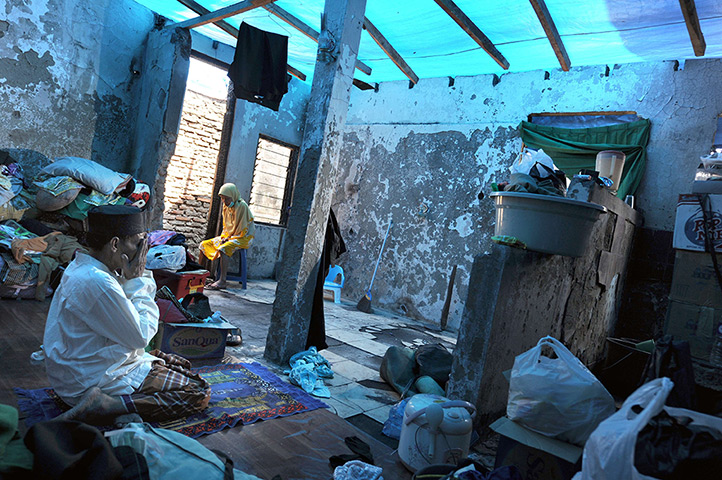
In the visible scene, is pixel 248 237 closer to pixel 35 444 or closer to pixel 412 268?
pixel 412 268

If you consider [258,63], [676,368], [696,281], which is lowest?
[676,368]

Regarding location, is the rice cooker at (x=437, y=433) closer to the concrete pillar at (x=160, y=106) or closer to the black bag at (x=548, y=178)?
the black bag at (x=548, y=178)

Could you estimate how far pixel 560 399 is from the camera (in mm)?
1938

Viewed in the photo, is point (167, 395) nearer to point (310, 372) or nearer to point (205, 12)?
point (310, 372)

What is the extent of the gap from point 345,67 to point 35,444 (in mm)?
3299

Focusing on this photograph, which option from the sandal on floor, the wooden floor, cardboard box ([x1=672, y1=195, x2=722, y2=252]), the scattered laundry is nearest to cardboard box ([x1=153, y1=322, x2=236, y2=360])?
the sandal on floor

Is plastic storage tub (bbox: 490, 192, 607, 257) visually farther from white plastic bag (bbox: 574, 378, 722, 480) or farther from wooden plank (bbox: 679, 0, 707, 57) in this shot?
wooden plank (bbox: 679, 0, 707, 57)

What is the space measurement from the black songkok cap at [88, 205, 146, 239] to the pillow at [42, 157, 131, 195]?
338cm

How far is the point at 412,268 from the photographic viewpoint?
23.1 ft

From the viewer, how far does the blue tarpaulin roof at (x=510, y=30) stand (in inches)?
157

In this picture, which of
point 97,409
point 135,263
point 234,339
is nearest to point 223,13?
point 234,339

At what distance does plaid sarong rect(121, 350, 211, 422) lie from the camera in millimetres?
2246

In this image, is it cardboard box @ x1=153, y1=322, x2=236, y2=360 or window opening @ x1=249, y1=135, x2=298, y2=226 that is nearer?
cardboard box @ x1=153, y1=322, x2=236, y2=360

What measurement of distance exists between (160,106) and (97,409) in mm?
4867
